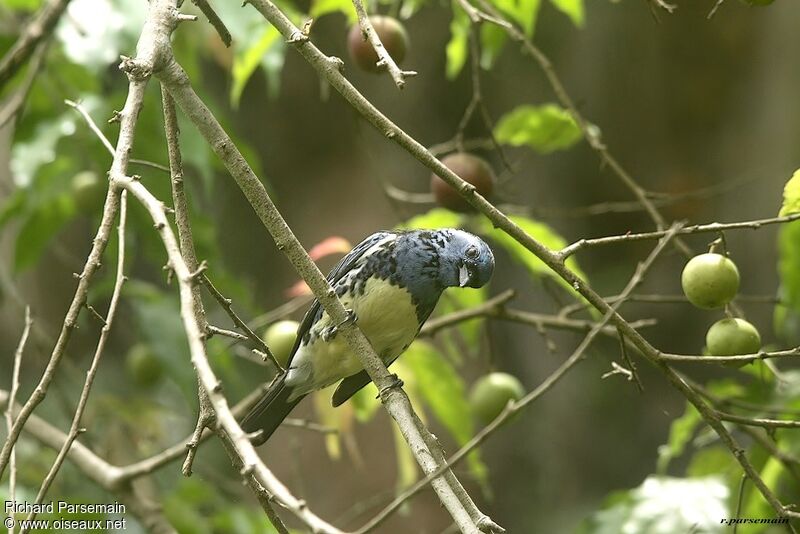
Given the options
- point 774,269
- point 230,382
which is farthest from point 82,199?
point 774,269

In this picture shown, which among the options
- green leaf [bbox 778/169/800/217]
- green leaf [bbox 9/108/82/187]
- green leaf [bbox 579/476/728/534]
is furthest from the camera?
green leaf [bbox 9/108/82/187]

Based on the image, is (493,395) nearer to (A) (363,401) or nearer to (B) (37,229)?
(A) (363,401)

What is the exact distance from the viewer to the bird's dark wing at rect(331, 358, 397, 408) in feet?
8.95

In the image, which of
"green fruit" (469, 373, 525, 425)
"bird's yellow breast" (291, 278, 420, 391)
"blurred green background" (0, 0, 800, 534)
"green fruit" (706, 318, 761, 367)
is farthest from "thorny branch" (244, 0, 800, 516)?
"blurred green background" (0, 0, 800, 534)

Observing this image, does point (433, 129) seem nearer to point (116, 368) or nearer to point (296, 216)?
point (296, 216)

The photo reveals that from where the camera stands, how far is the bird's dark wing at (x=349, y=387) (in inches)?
107

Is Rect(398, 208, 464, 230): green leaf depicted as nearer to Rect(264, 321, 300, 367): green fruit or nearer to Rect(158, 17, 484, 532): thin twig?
Rect(264, 321, 300, 367): green fruit

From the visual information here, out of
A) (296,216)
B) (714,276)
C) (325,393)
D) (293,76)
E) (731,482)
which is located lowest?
(731,482)

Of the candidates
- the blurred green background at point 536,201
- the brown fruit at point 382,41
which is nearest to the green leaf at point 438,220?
the brown fruit at point 382,41

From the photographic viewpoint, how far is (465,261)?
8.75 ft

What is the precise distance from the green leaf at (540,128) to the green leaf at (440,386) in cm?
71

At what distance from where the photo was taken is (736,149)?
6.16 metres

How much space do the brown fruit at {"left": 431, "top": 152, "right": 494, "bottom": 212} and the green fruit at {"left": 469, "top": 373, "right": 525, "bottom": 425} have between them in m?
0.52

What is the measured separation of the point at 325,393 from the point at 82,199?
102 cm
